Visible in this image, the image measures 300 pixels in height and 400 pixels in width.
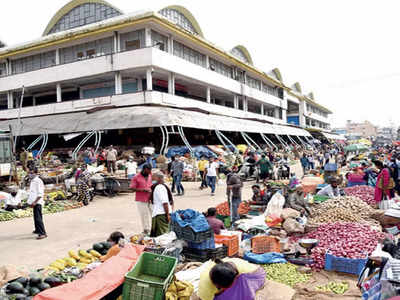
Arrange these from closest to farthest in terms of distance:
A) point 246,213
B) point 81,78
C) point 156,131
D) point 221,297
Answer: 1. point 221,297
2. point 246,213
3. point 156,131
4. point 81,78

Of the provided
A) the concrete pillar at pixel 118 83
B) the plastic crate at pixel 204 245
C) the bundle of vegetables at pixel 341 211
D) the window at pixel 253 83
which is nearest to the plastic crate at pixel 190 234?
the plastic crate at pixel 204 245

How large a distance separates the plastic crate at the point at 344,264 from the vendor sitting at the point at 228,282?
188 cm

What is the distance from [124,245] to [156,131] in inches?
746

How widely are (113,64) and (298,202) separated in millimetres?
19762

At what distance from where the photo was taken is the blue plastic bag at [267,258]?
552cm

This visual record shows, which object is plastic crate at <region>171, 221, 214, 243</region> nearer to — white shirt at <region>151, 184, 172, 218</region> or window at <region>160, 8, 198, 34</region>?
white shirt at <region>151, 184, 172, 218</region>

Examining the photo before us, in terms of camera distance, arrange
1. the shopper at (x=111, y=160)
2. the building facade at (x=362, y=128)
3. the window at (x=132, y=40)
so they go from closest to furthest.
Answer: the shopper at (x=111, y=160)
the window at (x=132, y=40)
the building facade at (x=362, y=128)

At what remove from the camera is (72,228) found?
8.45m

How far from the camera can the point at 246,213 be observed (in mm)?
8938

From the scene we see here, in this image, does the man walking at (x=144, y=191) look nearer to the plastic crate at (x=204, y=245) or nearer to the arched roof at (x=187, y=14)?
the plastic crate at (x=204, y=245)

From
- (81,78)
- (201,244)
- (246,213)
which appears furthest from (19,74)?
(201,244)

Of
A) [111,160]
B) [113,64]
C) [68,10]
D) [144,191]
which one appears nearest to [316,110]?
[68,10]

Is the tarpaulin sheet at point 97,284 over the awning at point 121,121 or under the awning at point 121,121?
under

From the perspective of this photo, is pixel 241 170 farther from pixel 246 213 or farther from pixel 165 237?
pixel 165 237
